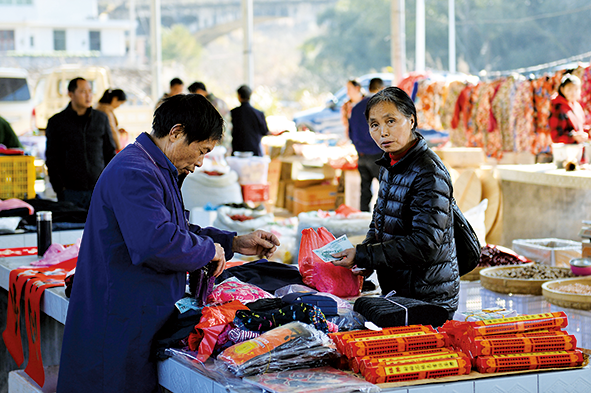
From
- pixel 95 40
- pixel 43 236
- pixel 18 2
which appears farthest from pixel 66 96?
pixel 18 2

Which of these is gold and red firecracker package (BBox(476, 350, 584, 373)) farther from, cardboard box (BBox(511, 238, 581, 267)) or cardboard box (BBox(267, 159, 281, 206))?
cardboard box (BBox(267, 159, 281, 206))

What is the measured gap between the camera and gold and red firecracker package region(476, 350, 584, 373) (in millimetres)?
2201

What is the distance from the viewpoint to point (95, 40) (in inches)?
1766

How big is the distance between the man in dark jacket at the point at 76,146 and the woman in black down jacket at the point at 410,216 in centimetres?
377

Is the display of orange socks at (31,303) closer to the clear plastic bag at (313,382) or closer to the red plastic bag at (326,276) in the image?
the red plastic bag at (326,276)

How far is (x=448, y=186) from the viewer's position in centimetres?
279

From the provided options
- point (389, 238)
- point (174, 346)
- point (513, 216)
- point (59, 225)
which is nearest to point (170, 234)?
point (174, 346)

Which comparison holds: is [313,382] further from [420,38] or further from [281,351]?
[420,38]

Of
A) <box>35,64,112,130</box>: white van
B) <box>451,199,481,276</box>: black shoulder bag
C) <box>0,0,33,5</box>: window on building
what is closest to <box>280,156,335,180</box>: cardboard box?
<box>451,199,481,276</box>: black shoulder bag

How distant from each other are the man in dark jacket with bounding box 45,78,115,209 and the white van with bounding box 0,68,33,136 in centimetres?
1379

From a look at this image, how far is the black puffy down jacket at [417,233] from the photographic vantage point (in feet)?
8.94

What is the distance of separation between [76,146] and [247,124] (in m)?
3.55

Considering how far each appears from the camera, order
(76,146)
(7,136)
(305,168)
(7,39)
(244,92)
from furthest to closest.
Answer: (7,39) → (305,168) → (244,92) → (7,136) → (76,146)

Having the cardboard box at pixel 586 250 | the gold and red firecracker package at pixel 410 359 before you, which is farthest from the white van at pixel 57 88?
the gold and red firecracker package at pixel 410 359
